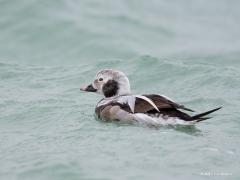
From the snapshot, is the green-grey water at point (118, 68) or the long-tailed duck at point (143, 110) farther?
the long-tailed duck at point (143, 110)

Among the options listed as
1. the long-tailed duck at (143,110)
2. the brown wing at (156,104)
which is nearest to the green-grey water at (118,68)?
the long-tailed duck at (143,110)

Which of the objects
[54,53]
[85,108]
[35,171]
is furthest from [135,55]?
[35,171]

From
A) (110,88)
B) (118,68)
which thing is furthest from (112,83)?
(118,68)

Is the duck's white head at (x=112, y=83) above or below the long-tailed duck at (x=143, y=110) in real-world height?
above

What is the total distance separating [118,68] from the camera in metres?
12.6

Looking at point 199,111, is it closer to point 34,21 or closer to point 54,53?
point 54,53

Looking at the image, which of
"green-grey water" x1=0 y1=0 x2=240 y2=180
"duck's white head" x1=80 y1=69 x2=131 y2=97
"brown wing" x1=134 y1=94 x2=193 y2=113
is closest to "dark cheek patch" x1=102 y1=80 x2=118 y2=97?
"duck's white head" x1=80 y1=69 x2=131 y2=97

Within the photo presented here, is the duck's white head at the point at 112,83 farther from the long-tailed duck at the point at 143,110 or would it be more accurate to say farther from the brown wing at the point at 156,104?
the brown wing at the point at 156,104

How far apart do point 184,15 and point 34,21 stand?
2641 millimetres

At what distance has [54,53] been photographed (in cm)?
1359

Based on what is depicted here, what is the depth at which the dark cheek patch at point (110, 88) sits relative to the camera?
9875mm

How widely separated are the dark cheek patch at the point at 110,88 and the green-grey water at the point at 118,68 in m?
0.35

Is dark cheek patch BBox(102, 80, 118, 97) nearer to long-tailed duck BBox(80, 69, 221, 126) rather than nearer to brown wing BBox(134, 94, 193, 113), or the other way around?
long-tailed duck BBox(80, 69, 221, 126)

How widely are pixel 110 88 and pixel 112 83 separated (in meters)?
0.07
